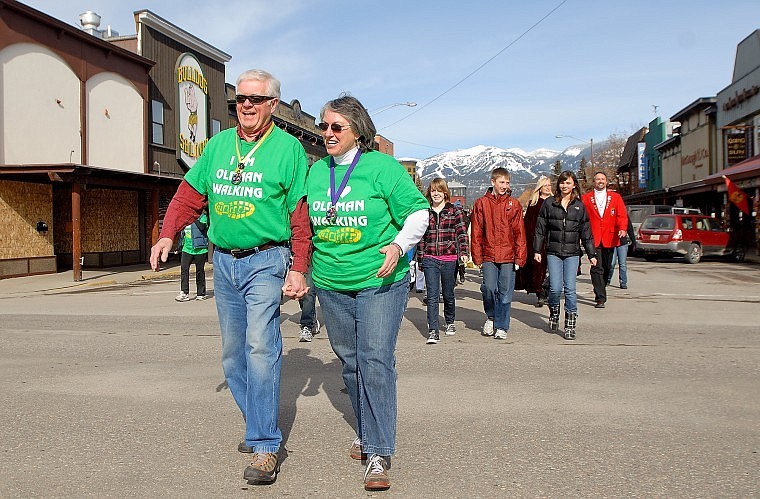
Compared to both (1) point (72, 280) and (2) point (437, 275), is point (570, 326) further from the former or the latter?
(1) point (72, 280)

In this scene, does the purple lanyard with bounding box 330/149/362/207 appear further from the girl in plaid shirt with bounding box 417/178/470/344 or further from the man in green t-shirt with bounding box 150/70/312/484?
the girl in plaid shirt with bounding box 417/178/470/344

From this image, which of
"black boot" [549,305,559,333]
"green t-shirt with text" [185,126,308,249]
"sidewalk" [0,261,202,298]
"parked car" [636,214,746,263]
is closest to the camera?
"green t-shirt with text" [185,126,308,249]

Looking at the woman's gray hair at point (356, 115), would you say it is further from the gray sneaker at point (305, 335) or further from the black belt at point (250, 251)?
the gray sneaker at point (305, 335)

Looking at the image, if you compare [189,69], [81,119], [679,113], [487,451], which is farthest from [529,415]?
[679,113]

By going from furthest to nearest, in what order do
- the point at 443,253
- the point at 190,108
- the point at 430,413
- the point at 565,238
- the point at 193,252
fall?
the point at 190,108, the point at 193,252, the point at 443,253, the point at 565,238, the point at 430,413

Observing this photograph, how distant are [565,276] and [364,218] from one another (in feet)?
16.5

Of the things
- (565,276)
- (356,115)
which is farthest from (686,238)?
(356,115)

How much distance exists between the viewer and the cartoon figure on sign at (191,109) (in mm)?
27875

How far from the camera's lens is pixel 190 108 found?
28.0 metres

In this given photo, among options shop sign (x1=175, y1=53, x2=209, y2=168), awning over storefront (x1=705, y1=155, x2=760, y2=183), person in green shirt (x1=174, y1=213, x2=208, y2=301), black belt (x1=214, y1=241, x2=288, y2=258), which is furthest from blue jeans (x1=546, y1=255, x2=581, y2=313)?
shop sign (x1=175, y1=53, x2=209, y2=168)

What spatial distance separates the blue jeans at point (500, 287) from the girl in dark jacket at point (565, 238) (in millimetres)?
483

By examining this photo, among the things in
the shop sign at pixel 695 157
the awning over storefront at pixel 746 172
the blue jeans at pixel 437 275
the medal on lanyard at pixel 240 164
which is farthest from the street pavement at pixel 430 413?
the shop sign at pixel 695 157

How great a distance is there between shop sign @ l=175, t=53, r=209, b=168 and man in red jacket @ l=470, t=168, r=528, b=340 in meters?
21.2

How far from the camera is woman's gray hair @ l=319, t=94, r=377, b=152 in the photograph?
383 centimetres
